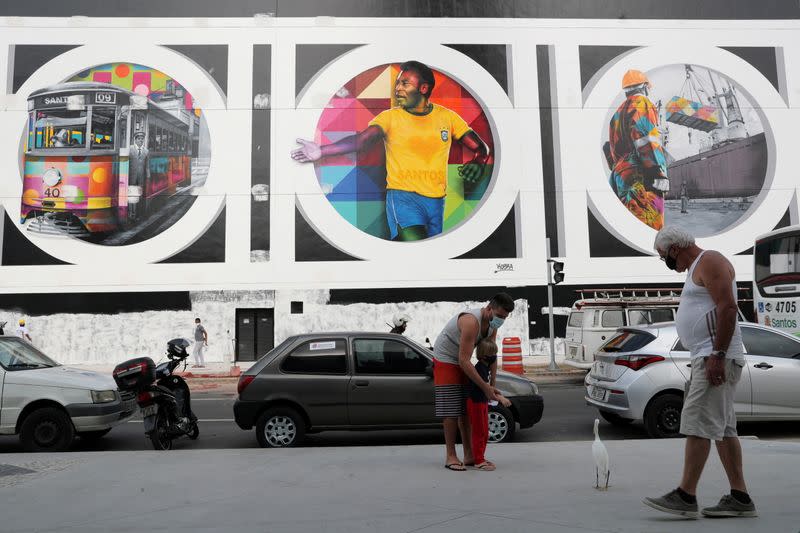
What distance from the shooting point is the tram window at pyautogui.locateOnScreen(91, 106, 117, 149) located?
2591 cm

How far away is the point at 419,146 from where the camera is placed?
86.4 ft

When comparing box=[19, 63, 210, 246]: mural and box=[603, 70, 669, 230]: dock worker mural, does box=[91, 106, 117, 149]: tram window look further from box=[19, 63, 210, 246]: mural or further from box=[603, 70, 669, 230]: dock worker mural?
box=[603, 70, 669, 230]: dock worker mural

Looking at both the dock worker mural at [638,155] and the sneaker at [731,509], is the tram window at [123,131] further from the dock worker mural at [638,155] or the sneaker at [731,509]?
the sneaker at [731,509]

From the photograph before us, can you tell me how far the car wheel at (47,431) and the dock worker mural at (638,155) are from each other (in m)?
23.1

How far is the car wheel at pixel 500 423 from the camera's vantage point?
28.0ft

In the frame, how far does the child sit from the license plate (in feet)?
11.5

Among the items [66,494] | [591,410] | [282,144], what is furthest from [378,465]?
[282,144]

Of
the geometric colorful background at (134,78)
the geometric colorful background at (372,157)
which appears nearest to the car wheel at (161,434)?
the geometric colorful background at (372,157)

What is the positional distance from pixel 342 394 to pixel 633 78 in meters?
23.9

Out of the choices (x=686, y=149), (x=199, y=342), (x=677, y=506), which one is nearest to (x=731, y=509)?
(x=677, y=506)

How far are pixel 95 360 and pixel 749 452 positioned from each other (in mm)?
23764

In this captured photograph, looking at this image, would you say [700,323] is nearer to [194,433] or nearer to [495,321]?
[495,321]

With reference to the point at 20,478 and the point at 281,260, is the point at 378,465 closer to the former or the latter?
the point at 20,478

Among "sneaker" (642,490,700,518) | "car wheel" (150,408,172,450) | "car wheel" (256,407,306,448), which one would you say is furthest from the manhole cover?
"sneaker" (642,490,700,518)
